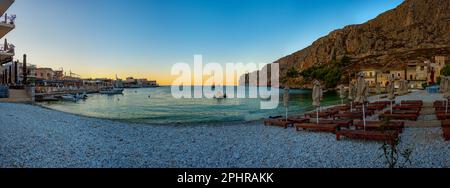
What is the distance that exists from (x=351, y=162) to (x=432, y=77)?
84.4 meters

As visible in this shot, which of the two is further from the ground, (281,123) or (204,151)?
(281,123)

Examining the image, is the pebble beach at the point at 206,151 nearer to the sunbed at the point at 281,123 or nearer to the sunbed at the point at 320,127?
the sunbed at the point at 320,127

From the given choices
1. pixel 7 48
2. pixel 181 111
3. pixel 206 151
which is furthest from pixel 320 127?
pixel 7 48

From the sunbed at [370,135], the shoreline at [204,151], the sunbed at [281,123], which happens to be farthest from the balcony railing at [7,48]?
the sunbed at [370,135]

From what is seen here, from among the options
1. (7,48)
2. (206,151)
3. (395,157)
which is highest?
(7,48)

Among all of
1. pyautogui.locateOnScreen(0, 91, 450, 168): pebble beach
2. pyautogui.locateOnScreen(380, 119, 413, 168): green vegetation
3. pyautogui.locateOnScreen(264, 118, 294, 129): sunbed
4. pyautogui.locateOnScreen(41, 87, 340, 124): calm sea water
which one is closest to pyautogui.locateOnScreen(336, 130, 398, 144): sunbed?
pyautogui.locateOnScreen(0, 91, 450, 168): pebble beach

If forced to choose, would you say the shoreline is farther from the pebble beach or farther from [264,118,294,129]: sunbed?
[264,118,294,129]: sunbed

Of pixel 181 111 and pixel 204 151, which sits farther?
pixel 181 111

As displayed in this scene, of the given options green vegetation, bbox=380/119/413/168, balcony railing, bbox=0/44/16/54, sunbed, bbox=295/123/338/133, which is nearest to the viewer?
green vegetation, bbox=380/119/413/168

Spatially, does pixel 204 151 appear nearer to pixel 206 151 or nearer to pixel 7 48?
pixel 206 151

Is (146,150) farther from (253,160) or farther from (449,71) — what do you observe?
(449,71)

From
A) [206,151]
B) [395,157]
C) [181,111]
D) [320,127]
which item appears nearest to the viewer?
[395,157]
